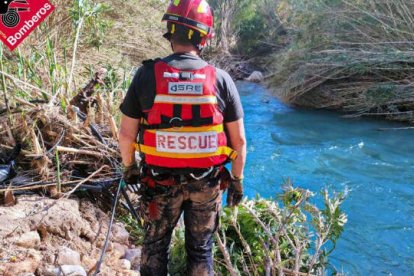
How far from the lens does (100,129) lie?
373 centimetres

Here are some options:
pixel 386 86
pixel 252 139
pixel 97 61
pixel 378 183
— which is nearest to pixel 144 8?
pixel 97 61

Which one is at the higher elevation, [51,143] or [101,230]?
[51,143]

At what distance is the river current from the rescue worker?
6.66 ft

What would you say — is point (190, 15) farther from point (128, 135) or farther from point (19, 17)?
point (19, 17)

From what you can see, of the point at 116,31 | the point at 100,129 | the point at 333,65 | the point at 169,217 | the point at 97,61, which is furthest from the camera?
the point at 333,65

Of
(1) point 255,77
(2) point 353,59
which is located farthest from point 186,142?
(1) point 255,77

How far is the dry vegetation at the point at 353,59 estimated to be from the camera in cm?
870

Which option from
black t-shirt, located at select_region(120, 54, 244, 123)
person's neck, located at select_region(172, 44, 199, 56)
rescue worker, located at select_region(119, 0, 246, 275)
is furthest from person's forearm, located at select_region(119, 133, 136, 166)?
person's neck, located at select_region(172, 44, 199, 56)

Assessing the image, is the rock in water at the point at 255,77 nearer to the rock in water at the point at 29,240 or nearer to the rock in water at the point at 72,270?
the rock in water at the point at 29,240

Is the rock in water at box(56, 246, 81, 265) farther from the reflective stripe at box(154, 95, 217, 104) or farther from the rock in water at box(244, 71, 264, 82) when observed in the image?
the rock in water at box(244, 71, 264, 82)

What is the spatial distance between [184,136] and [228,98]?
295 millimetres

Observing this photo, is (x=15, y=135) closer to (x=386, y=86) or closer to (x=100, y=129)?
(x=100, y=129)

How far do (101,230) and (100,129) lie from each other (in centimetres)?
106

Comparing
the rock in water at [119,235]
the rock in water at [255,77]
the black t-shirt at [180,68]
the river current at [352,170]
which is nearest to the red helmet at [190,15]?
the black t-shirt at [180,68]
